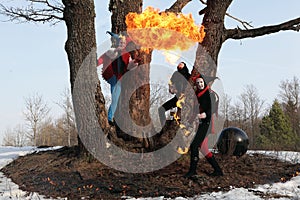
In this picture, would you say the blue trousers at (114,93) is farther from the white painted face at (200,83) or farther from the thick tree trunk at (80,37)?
the white painted face at (200,83)

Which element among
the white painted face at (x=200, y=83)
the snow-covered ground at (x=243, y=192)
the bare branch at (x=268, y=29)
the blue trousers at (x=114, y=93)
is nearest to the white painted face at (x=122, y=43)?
the blue trousers at (x=114, y=93)

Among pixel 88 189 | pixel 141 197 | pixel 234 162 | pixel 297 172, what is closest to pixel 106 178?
pixel 88 189

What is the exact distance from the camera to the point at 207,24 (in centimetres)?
822

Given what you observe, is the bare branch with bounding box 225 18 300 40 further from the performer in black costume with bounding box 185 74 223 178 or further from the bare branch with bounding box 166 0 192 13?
the performer in black costume with bounding box 185 74 223 178

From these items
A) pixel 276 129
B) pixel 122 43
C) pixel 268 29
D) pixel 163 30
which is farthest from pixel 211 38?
pixel 276 129

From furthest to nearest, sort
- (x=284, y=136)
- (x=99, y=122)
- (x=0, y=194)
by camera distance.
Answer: (x=284, y=136)
(x=99, y=122)
(x=0, y=194)

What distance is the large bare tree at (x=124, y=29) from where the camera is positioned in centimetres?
766

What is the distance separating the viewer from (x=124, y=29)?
336 inches

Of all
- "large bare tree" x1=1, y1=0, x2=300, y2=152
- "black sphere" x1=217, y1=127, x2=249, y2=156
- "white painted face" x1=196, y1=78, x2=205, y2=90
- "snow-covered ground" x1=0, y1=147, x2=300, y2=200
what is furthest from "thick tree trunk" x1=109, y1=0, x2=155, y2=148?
"snow-covered ground" x1=0, y1=147, x2=300, y2=200

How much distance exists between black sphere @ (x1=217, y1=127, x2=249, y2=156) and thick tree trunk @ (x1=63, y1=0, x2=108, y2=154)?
124 inches

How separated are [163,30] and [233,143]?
129 inches

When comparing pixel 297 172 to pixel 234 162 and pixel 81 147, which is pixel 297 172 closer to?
pixel 234 162

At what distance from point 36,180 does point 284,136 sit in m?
33.2

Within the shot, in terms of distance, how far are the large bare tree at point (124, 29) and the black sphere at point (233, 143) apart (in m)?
1.82
